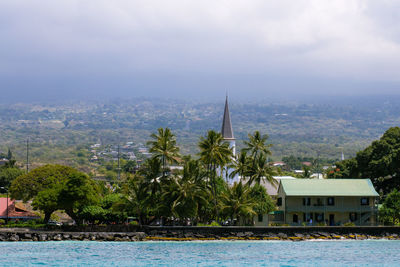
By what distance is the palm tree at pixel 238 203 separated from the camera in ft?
242

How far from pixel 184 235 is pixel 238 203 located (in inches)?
321

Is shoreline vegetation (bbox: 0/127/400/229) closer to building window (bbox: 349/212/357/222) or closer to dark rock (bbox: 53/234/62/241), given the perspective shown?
building window (bbox: 349/212/357/222)

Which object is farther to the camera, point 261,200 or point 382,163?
point 382,163

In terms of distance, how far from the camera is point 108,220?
7706cm

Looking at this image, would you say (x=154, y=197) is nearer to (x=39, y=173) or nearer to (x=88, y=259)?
(x=39, y=173)

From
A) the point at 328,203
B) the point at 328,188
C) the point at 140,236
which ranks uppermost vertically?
the point at 328,188

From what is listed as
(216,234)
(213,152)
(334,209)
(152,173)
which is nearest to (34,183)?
(152,173)

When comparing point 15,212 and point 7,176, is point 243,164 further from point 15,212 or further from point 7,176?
point 7,176

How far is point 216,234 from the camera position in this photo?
69688 millimetres

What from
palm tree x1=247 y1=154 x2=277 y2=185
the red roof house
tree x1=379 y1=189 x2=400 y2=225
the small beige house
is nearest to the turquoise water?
tree x1=379 y1=189 x2=400 y2=225

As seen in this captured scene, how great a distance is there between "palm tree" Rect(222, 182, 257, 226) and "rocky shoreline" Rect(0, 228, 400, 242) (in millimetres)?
4077

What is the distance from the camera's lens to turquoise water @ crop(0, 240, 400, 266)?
1978 inches

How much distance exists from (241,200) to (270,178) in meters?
7.51

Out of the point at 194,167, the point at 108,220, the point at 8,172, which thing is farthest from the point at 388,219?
the point at 8,172
